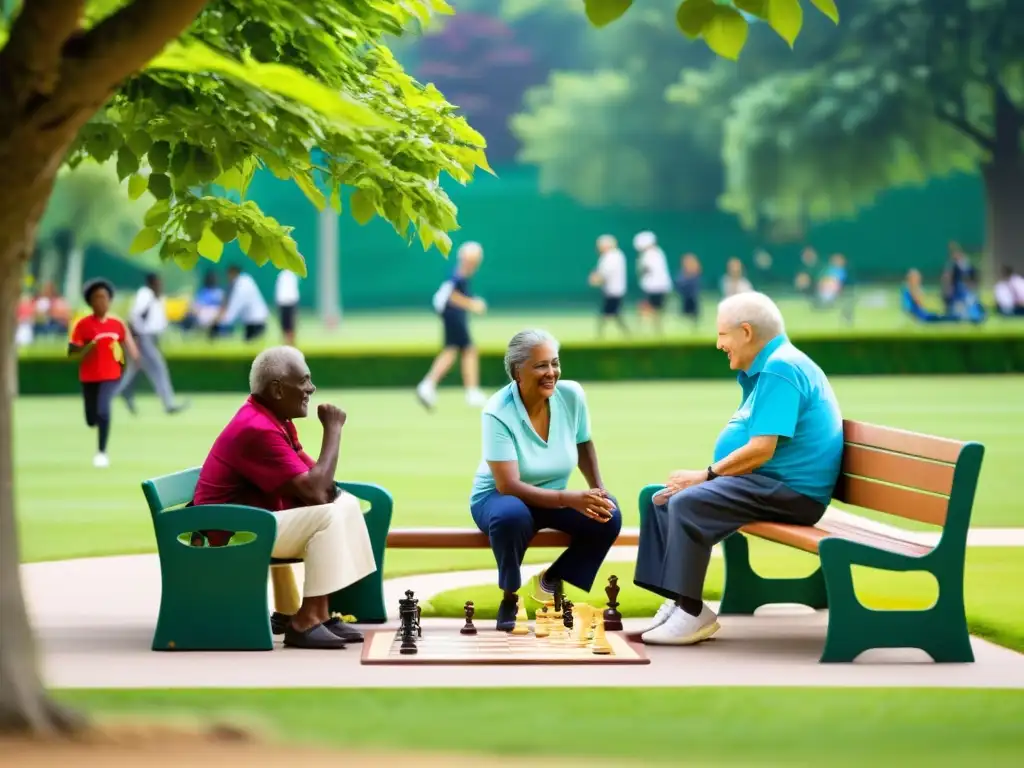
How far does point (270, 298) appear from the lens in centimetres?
6134

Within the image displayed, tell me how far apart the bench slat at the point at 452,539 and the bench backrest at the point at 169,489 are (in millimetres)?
907

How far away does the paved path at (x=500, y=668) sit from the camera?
6730 mm

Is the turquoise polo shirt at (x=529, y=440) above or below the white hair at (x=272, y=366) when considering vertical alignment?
below

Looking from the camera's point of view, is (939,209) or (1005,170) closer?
(1005,170)

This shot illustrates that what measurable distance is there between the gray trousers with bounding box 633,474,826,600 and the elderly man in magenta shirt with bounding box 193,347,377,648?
1257 millimetres

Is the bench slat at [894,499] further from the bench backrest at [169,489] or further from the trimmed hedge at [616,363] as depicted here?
the trimmed hedge at [616,363]

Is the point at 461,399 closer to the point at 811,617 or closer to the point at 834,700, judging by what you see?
the point at 811,617

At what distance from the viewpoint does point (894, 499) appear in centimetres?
766

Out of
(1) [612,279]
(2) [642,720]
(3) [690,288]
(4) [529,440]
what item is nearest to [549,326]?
(3) [690,288]

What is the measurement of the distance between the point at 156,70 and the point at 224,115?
1.02 feet

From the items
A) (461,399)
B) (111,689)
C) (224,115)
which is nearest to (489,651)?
(111,689)

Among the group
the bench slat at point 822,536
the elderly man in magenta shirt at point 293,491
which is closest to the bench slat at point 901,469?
the bench slat at point 822,536

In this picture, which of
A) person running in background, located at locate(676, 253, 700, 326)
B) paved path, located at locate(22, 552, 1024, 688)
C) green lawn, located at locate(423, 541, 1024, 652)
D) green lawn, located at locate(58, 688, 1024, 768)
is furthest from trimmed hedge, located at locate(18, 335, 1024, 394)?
green lawn, located at locate(58, 688, 1024, 768)

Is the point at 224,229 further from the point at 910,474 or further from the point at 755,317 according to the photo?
the point at 910,474
